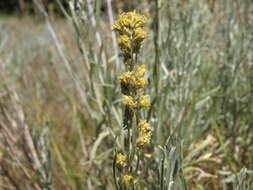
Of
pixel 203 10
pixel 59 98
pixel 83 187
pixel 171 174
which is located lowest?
pixel 59 98

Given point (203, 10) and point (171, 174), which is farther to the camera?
point (203, 10)

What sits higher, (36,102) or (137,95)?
(137,95)

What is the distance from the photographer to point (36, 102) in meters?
2.14

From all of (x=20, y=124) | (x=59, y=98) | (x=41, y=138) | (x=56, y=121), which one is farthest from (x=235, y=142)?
(x=59, y=98)

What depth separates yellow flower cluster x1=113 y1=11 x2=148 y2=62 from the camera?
0.84m

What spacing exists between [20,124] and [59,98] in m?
1.22

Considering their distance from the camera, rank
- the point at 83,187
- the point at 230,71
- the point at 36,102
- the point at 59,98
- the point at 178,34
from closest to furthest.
Answer: the point at 83,187 → the point at 230,71 → the point at 178,34 → the point at 36,102 → the point at 59,98

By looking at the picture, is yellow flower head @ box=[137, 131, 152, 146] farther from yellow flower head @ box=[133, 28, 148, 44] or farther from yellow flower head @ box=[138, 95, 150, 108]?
yellow flower head @ box=[133, 28, 148, 44]

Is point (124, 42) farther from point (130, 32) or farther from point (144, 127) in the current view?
point (144, 127)

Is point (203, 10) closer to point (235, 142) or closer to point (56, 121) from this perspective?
point (235, 142)

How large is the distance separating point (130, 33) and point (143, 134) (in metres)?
0.25

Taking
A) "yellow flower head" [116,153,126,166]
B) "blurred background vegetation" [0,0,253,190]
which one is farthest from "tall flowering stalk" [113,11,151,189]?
"blurred background vegetation" [0,0,253,190]

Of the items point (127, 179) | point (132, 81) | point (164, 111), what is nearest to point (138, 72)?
point (132, 81)

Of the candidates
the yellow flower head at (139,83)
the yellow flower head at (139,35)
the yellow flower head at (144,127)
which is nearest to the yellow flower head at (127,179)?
the yellow flower head at (144,127)
